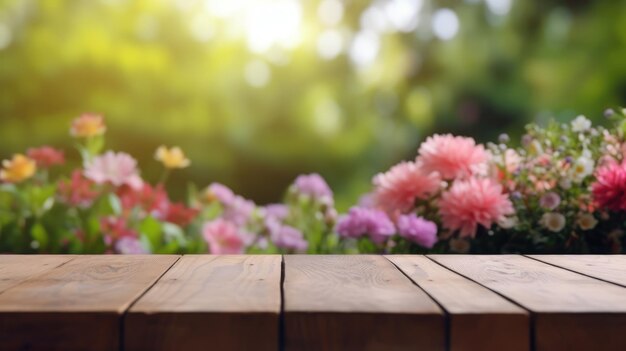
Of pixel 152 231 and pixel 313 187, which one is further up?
pixel 313 187

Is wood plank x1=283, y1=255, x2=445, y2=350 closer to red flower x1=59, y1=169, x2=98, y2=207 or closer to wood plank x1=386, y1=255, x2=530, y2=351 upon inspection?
wood plank x1=386, y1=255, x2=530, y2=351

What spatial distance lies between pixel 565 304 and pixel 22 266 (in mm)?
830

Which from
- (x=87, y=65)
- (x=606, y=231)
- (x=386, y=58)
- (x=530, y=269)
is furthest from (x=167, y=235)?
(x=386, y=58)

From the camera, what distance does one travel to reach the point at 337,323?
33.1 inches

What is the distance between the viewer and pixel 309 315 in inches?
33.1

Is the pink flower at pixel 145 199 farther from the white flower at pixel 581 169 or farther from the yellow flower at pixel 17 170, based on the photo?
the white flower at pixel 581 169

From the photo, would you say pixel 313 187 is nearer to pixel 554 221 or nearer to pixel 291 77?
pixel 554 221

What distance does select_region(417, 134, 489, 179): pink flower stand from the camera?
6.61 feet

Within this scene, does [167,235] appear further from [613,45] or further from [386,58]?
[613,45]

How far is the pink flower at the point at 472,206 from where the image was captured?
188 centimetres

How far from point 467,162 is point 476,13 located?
13.0ft

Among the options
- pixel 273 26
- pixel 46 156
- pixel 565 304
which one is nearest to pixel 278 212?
pixel 46 156

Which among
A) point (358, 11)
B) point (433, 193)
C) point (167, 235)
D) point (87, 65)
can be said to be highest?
point (358, 11)

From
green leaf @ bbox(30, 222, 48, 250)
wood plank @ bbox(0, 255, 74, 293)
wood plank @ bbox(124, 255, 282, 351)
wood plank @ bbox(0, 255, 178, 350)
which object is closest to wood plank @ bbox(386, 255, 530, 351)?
wood plank @ bbox(124, 255, 282, 351)
